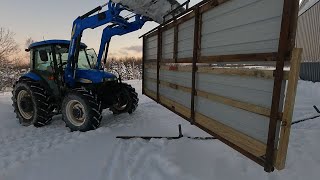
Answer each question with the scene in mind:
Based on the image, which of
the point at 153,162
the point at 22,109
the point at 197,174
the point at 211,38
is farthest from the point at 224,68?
the point at 22,109

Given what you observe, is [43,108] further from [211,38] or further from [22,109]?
[211,38]

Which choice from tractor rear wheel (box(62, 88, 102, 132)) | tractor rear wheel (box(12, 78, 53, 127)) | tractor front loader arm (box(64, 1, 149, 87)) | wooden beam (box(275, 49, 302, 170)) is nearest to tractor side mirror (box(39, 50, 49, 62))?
tractor front loader arm (box(64, 1, 149, 87))

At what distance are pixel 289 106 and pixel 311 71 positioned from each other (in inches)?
634

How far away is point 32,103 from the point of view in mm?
6695

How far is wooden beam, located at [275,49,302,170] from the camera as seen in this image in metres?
2.13

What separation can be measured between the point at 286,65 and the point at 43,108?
593 cm

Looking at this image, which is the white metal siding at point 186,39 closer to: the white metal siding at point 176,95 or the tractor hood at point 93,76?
the white metal siding at point 176,95

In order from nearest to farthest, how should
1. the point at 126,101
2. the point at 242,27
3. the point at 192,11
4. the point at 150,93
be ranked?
the point at 242,27 → the point at 192,11 → the point at 150,93 → the point at 126,101

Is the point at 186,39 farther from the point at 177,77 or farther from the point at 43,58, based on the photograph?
the point at 43,58

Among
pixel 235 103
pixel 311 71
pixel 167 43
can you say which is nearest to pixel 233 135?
pixel 235 103

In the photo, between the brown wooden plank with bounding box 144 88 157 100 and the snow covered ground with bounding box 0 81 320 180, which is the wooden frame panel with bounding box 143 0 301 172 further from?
the brown wooden plank with bounding box 144 88 157 100

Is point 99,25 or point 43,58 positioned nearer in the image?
point 99,25

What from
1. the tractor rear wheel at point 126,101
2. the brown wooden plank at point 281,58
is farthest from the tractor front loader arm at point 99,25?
the brown wooden plank at point 281,58

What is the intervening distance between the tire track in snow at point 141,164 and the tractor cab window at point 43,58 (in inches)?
130
